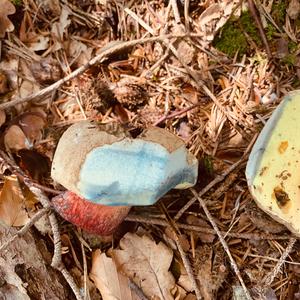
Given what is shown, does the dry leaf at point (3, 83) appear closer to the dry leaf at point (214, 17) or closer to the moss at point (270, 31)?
the dry leaf at point (214, 17)

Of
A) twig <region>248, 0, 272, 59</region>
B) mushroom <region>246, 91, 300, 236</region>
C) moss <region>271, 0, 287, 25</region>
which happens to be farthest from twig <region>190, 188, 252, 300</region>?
moss <region>271, 0, 287, 25</region>

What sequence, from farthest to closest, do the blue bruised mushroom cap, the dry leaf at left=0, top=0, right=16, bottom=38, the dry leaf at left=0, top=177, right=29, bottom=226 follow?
the dry leaf at left=0, top=0, right=16, bottom=38
the dry leaf at left=0, top=177, right=29, bottom=226
the blue bruised mushroom cap

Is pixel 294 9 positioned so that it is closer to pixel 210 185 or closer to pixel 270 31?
pixel 270 31

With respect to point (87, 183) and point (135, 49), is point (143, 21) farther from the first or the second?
point (87, 183)

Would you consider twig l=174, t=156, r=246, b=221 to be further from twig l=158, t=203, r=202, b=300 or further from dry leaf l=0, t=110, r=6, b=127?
dry leaf l=0, t=110, r=6, b=127

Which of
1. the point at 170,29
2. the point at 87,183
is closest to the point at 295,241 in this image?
the point at 87,183

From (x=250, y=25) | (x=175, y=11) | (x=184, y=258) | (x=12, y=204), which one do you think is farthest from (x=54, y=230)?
(x=250, y=25)
